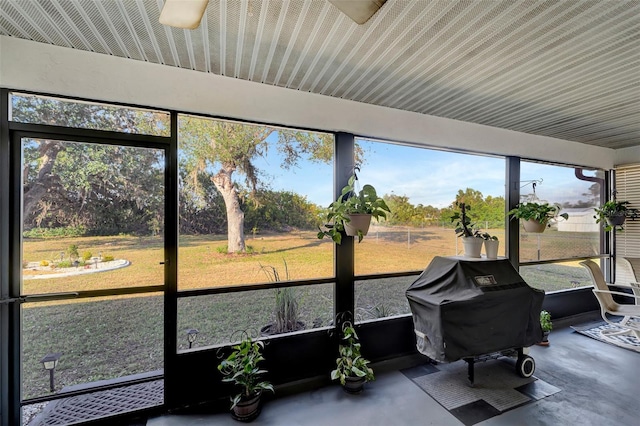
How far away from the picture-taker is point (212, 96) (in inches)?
89.4

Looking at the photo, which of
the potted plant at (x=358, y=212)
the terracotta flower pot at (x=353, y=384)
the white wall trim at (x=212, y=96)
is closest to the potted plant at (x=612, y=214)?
the white wall trim at (x=212, y=96)

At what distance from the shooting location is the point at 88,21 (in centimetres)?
165

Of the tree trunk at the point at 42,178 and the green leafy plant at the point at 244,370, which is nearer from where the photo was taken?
the tree trunk at the point at 42,178

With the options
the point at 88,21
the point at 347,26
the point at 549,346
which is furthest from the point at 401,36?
the point at 549,346

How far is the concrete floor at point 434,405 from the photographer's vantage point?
2080 mm

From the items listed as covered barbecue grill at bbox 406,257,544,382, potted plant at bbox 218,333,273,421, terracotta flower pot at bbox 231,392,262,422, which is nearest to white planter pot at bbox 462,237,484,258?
covered barbecue grill at bbox 406,257,544,382

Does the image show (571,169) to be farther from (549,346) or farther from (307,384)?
(307,384)

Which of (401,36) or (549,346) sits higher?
(401,36)

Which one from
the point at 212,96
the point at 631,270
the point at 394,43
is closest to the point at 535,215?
the point at 631,270

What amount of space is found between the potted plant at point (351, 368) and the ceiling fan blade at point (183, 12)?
2543mm

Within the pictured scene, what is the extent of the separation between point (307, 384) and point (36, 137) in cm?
294

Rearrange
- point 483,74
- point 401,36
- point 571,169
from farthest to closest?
point 571,169, point 483,74, point 401,36

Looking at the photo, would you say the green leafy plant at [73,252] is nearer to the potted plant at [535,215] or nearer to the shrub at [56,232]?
the shrub at [56,232]

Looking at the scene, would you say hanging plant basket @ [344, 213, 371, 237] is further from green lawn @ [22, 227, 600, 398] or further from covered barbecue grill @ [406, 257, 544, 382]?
covered barbecue grill @ [406, 257, 544, 382]
